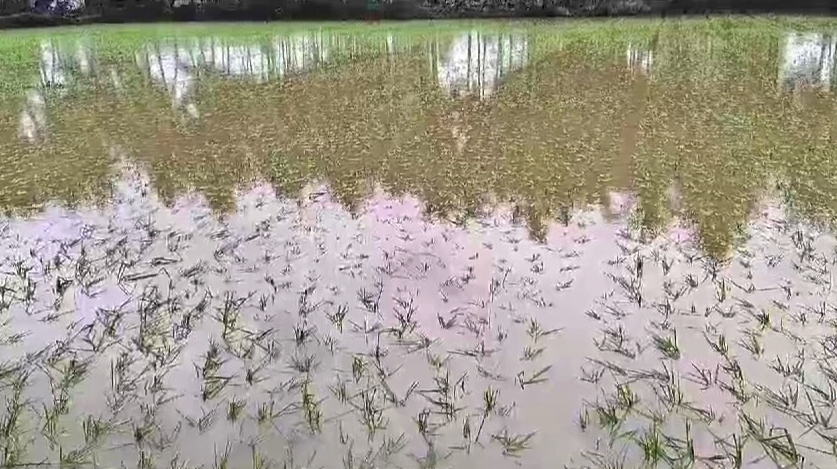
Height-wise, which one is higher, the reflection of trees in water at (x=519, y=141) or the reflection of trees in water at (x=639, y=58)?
the reflection of trees in water at (x=639, y=58)

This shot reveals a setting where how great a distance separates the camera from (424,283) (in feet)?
12.1

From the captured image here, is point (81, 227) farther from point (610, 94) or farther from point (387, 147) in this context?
point (610, 94)

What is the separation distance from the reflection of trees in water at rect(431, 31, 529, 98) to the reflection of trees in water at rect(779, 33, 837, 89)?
12.7 feet

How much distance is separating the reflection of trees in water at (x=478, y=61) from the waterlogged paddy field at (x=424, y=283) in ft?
3.70

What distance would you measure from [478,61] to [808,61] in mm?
5171

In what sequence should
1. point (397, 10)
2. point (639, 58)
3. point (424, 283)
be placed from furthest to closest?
point (397, 10) → point (639, 58) → point (424, 283)

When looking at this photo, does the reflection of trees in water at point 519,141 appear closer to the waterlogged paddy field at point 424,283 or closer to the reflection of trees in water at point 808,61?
the waterlogged paddy field at point 424,283

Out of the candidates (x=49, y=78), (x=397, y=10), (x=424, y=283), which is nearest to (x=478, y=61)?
(x=49, y=78)

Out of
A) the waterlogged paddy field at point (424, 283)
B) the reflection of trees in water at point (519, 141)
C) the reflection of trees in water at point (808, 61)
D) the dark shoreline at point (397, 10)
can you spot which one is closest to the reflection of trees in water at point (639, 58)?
the reflection of trees in water at point (519, 141)

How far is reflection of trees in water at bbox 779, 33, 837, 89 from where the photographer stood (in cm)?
862

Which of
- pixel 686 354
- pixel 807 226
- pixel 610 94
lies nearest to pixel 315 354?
pixel 686 354

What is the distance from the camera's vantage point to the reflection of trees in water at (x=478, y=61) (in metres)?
9.32

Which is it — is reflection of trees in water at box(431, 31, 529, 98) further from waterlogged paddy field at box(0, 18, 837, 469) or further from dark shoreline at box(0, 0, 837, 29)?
dark shoreline at box(0, 0, 837, 29)

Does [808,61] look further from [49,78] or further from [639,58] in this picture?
[49,78]
